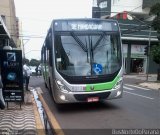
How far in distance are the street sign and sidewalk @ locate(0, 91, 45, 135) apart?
0.52 meters

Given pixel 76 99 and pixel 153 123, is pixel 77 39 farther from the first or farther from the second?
pixel 153 123

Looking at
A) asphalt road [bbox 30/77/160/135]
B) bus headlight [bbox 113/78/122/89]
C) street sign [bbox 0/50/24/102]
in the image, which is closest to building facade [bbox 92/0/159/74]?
asphalt road [bbox 30/77/160/135]

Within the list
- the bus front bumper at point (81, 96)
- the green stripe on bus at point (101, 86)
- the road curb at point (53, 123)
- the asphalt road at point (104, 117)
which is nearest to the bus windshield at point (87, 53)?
the green stripe on bus at point (101, 86)

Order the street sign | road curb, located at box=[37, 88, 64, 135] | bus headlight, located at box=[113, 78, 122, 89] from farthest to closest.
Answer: the street sign < bus headlight, located at box=[113, 78, 122, 89] < road curb, located at box=[37, 88, 64, 135]

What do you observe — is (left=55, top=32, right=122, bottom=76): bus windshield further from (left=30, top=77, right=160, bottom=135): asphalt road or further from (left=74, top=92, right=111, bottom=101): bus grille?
(left=30, top=77, right=160, bottom=135): asphalt road

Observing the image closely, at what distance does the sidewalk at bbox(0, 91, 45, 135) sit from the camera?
7.16 metres

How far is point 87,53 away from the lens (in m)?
9.86

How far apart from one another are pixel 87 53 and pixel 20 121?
328 centimetres

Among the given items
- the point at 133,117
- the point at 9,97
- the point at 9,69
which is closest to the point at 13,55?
the point at 9,69

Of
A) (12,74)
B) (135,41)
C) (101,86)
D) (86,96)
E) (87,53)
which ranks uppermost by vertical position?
(87,53)

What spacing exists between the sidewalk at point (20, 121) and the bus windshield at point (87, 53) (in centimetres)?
188

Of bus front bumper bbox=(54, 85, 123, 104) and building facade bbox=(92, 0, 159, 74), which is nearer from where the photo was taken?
bus front bumper bbox=(54, 85, 123, 104)

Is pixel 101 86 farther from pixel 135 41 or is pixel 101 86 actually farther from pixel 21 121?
pixel 135 41

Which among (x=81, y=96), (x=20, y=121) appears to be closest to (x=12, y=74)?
(x=20, y=121)
